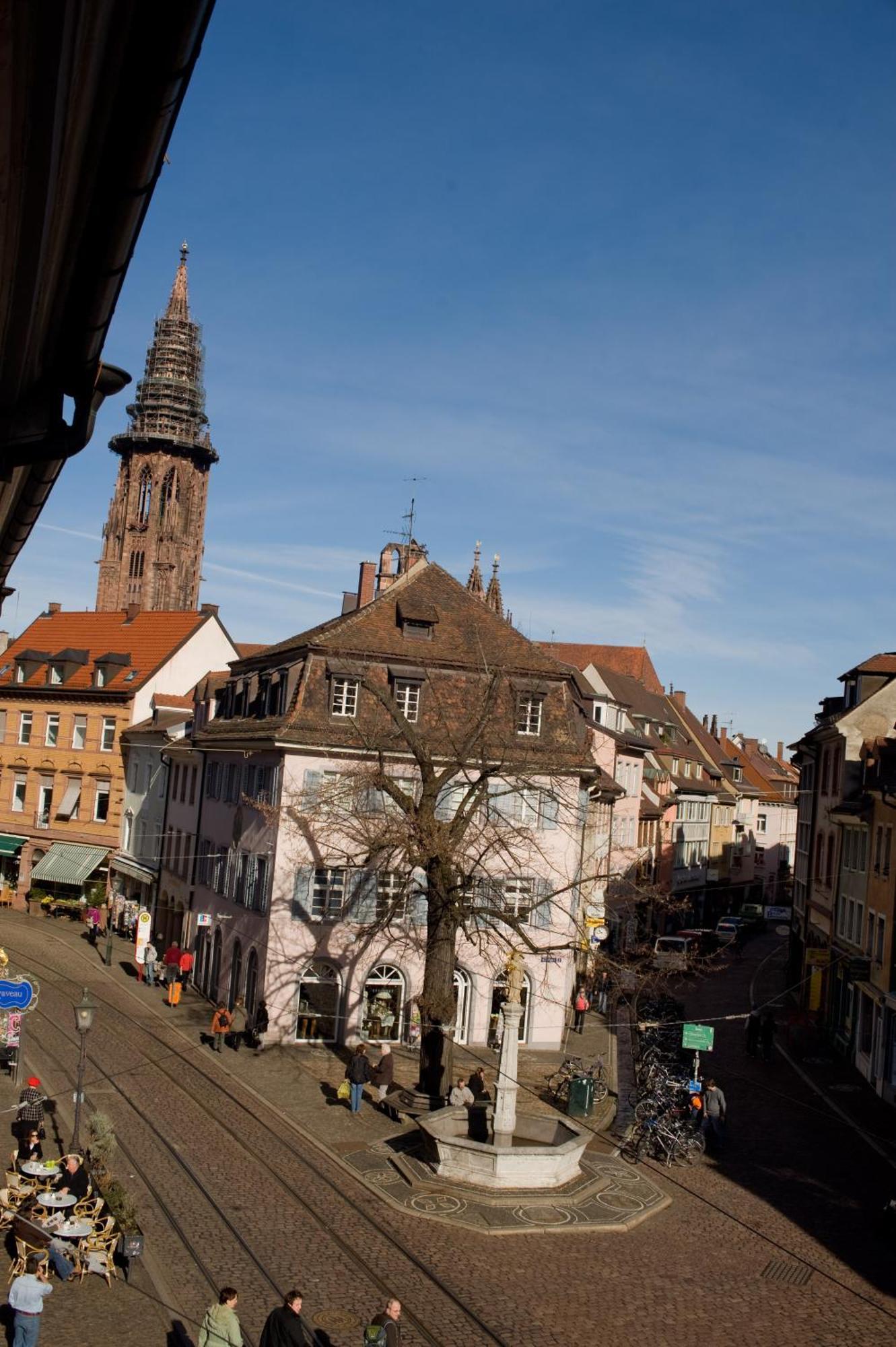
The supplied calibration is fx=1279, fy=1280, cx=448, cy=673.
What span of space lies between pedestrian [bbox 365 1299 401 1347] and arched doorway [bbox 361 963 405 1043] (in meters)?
20.7

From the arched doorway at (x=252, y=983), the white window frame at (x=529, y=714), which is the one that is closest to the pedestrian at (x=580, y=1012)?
the white window frame at (x=529, y=714)

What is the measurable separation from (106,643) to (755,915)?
41237 mm

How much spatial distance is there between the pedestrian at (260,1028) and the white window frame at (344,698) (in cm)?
809

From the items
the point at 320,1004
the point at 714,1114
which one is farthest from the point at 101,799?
the point at 714,1114

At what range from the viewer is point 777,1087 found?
33656 mm

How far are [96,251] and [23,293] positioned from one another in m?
0.48

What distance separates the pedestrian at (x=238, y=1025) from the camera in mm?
33062

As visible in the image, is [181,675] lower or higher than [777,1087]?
higher

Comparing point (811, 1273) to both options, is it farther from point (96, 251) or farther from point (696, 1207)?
point (96, 251)

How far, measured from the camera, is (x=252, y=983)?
3538cm

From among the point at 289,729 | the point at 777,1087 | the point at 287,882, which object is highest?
the point at 289,729

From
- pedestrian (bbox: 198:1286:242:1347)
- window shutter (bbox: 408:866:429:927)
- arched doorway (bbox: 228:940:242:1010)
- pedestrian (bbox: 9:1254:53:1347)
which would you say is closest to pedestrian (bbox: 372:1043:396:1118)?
window shutter (bbox: 408:866:429:927)

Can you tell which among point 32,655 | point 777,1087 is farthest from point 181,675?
point 777,1087

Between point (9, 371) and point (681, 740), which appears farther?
point (681, 740)
